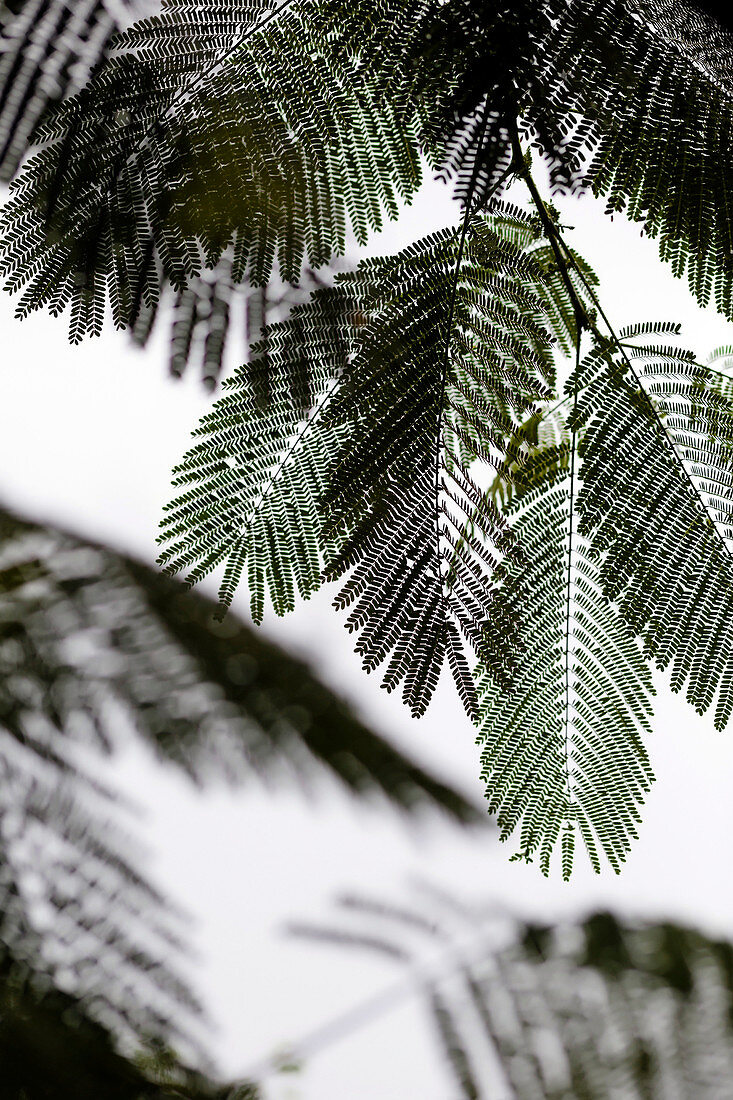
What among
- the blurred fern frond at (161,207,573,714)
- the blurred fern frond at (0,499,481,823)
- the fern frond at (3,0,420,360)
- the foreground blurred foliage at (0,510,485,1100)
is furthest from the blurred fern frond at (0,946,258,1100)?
the fern frond at (3,0,420,360)

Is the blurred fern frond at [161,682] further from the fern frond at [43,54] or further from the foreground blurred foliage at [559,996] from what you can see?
the fern frond at [43,54]

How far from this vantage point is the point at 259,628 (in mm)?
933

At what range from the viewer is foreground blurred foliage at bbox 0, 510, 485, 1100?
580 millimetres

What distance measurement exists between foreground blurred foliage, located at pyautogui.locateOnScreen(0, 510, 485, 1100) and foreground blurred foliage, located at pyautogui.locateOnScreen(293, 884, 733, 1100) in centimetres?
13

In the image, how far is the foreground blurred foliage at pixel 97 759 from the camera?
0.58m

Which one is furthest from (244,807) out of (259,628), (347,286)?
(347,286)

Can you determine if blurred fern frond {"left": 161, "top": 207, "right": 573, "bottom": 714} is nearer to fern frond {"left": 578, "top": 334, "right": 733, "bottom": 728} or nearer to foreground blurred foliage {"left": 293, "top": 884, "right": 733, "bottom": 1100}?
fern frond {"left": 578, "top": 334, "right": 733, "bottom": 728}

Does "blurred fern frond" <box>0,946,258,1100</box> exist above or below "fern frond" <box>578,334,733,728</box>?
below

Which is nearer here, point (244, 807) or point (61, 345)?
point (244, 807)

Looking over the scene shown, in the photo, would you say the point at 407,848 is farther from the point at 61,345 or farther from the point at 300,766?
the point at 61,345

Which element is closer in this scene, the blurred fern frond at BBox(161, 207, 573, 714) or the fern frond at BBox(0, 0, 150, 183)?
the fern frond at BBox(0, 0, 150, 183)

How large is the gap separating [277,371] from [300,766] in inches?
16.3

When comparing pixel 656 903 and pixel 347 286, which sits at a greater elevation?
pixel 347 286

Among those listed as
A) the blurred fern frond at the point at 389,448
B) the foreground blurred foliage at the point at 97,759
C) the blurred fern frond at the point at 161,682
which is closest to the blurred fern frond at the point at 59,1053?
the foreground blurred foliage at the point at 97,759
